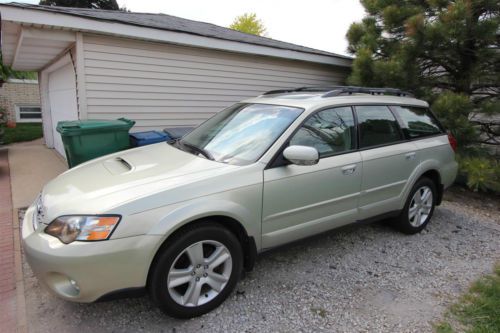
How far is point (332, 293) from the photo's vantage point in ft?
9.21

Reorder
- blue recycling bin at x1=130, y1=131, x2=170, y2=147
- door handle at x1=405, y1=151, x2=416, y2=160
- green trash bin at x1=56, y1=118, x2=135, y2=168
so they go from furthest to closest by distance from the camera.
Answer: blue recycling bin at x1=130, y1=131, x2=170, y2=147 < green trash bin at x1=56, y1=118, x2=135, y2=168 < door handle at x1=405, y1=151, x2=416, y2=160

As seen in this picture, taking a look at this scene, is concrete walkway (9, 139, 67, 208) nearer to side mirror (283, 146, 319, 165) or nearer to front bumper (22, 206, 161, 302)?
front bumper (22, 206, 161, 302)

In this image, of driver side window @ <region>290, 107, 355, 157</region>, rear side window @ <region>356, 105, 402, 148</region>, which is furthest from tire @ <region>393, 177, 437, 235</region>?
driver side window @ <region>290, 107, 355, 157</region>

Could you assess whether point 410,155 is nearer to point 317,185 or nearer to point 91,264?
point 317,185

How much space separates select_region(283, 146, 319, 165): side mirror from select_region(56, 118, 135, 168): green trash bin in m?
2.98

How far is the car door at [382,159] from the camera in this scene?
3320mm

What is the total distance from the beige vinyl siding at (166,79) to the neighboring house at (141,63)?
0.05ft

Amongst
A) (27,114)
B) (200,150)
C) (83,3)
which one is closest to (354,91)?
(200,150)

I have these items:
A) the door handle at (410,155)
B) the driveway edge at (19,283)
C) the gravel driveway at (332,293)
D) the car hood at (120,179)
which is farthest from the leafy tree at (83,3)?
the door handle at (410,155)

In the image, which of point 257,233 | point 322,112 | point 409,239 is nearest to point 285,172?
point 257,233

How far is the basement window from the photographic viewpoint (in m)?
14.9

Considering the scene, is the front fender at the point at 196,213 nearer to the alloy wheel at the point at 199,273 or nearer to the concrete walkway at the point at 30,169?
the alloy wheel at the point at 199,273

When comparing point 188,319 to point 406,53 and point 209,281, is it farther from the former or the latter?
point 406,53

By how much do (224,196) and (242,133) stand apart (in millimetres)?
800
